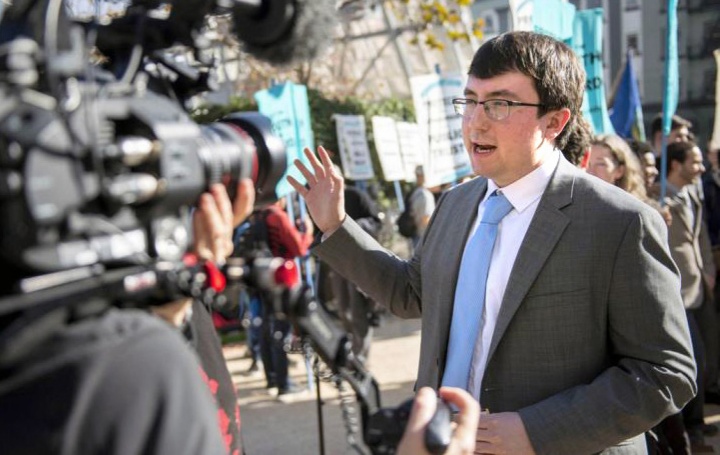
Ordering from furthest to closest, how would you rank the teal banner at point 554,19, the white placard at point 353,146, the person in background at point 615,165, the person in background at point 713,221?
1. the white placard at point 353,146
2. the person in background at point 713,221
3. the teal banner at point 554,19
4. the person in background at point 615,165

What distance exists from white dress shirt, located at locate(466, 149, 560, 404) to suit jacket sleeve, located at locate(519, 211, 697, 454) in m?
0.20

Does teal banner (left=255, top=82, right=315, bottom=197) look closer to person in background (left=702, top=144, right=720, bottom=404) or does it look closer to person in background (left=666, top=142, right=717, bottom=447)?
person in background (left=666, top=142, right=717, bottom=447)

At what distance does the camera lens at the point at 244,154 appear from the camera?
1.21 metres

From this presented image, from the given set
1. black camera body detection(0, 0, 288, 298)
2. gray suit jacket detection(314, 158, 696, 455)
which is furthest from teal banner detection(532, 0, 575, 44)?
black camera body detection(0, 0, 288, 298)

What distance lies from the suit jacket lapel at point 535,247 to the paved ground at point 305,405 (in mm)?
2560

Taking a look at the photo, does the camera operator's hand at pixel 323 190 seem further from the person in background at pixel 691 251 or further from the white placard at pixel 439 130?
the white placard at pixel 439 130

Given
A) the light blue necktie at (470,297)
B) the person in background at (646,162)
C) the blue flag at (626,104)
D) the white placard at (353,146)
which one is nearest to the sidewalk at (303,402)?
the white placard at (353,146)

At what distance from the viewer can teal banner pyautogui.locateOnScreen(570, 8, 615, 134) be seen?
18.3 ft

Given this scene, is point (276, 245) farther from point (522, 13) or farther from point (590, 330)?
point (590, 330)

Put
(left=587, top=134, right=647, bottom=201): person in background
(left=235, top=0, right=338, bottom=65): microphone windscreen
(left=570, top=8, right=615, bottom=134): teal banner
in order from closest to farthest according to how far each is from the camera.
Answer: (left=235, top=0, right=338, bottom=65): microphone windscreen → (left=587, top=134, right=647, bottom=201): person in background → (left=570, top=8, right=615, bottom=134): teal banner

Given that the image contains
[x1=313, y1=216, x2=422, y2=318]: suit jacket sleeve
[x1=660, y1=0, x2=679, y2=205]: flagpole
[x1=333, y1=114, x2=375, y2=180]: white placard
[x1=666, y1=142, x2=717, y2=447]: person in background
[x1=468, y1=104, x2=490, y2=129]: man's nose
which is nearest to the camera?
[x1=468, y1=104, x2=490, y2=129]: man's nose

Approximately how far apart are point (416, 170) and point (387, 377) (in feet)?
10.3

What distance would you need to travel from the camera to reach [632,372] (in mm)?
2045

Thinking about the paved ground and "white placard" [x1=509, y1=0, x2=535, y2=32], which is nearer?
"white placard" [x1=509, y1=0, x2=535, y2=32]
